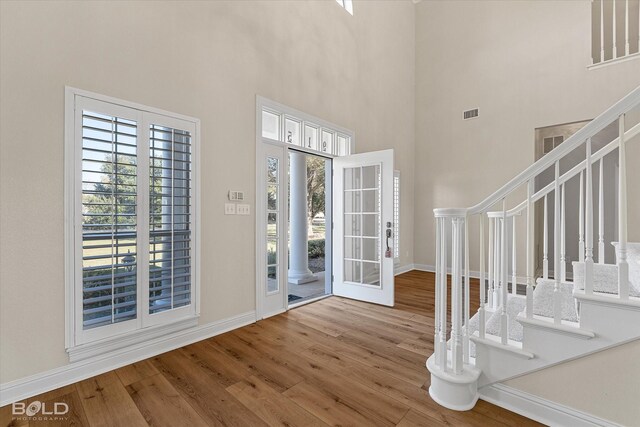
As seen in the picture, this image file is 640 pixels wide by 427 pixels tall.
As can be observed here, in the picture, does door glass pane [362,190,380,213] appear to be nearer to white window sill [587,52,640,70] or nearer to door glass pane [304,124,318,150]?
door glass pane [304,124,318,150]

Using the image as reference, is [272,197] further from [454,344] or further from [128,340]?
[454,344]

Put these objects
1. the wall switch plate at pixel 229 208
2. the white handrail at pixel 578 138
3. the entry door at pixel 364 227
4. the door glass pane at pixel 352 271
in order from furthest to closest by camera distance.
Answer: the door glass pane at pixel 352 271, the entry door at pixel 364 227, the wall switch plate at pixel 229 208, the white handrail at pixel 578 138

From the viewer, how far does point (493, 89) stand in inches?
203

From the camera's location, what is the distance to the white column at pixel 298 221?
5414 millimetres

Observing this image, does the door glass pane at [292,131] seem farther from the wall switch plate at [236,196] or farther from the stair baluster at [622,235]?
the stair baluster at [622,235]

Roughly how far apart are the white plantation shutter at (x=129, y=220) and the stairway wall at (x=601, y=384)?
106 inches

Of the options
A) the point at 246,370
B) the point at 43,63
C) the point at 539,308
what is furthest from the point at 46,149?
the point at 539,308

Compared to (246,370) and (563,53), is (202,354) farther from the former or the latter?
(563,53)

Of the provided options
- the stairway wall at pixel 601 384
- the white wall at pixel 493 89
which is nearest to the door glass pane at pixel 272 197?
the stairway wall at pixel 601 384

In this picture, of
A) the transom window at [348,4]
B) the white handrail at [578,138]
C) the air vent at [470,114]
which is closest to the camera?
the white handrail at [578,138]

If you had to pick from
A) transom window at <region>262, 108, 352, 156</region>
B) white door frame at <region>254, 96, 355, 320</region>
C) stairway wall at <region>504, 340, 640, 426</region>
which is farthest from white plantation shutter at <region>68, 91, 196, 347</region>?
stairway wall at <region>504, 340, 640, 426</region>

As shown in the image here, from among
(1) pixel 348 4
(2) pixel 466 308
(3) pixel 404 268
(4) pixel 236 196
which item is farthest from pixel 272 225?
(1) pixel 348 4

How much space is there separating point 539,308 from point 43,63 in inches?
145

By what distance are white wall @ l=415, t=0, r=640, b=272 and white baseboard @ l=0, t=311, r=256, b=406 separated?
14.5 feet
